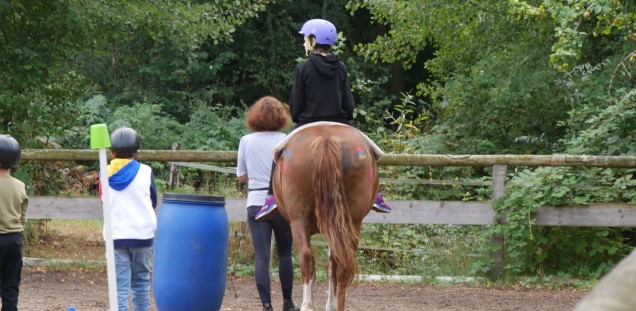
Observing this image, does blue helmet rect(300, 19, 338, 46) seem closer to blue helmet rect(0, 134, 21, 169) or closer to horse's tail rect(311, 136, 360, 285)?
horse's tail rect(311, 136, 360, 285)

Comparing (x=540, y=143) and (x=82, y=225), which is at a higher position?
(x=540, y=143)

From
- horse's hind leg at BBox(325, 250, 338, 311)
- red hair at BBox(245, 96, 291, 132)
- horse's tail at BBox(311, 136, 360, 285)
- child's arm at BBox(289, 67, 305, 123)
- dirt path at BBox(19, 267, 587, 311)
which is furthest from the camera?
dirt path at BBox(19, 267, 587, 311)

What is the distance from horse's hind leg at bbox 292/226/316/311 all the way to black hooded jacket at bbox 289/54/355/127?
0.84m

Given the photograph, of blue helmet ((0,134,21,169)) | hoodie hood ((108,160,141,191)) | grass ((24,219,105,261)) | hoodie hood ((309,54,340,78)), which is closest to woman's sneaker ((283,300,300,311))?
hoodie hood ((309,54,340,78))

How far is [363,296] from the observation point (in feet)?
27.8

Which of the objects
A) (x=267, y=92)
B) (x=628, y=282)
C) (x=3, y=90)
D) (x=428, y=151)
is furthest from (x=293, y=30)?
(x=628, y=282)

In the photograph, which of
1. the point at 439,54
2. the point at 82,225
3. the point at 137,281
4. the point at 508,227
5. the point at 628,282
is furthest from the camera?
the point at 439,54

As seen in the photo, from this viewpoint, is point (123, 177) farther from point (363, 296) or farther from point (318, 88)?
point (363, 296)

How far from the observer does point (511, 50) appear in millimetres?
14070

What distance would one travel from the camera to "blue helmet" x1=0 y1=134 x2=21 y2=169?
17.6ft

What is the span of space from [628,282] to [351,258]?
4.83 m

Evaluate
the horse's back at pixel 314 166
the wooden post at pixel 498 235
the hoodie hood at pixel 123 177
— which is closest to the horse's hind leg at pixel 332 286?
the horse's back at pixel 314 166

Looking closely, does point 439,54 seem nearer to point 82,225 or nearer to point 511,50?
point 511,50

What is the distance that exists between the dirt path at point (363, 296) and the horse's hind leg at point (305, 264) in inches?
67.8
